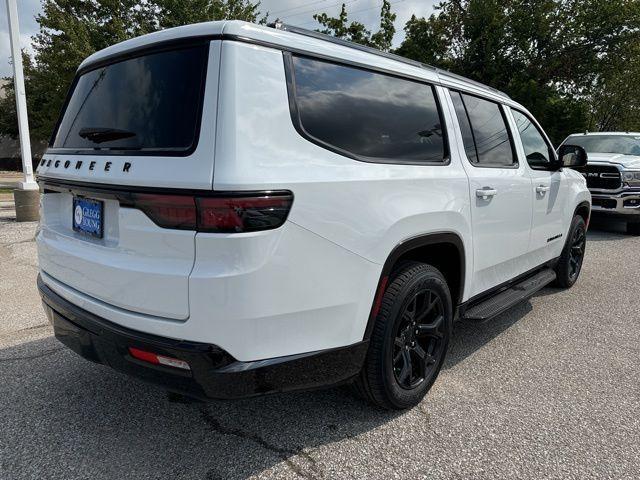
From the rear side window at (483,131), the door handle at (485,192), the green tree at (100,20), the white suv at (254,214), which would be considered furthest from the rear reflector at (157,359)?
the green tree at (100,20)

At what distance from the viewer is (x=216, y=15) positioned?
1819 centimetres

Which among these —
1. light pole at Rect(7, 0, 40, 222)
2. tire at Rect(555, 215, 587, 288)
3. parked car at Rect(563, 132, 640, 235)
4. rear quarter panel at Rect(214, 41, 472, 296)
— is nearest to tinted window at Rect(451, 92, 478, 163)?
rear quarter panel at Rect(214, 41, 472, 296)

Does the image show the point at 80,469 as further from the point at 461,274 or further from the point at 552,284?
the point at 552,284

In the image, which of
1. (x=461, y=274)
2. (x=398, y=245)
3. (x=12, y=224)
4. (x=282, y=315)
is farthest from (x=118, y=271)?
(x=12, y=224)

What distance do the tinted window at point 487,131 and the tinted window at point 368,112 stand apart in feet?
1.40

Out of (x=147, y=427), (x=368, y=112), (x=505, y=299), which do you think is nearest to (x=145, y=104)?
(x=368, y=112)

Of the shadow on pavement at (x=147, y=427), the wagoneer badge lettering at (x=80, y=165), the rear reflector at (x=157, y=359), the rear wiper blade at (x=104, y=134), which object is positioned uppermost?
the rear wiper blade at (x=104, y=134)

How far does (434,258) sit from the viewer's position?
2.94m

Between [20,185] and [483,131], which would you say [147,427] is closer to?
[483,131]

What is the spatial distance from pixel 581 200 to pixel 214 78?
15.1 feet

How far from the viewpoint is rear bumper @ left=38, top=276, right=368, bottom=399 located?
186 centimetres

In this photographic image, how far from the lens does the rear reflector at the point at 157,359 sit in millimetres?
1904

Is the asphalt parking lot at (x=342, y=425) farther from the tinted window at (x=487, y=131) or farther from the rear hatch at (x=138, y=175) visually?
the tinted window at (x=487, y=131)

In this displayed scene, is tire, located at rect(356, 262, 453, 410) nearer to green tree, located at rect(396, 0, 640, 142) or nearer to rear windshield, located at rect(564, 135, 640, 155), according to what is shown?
rear windshield, located at rect(564, 135, 640, 155)
